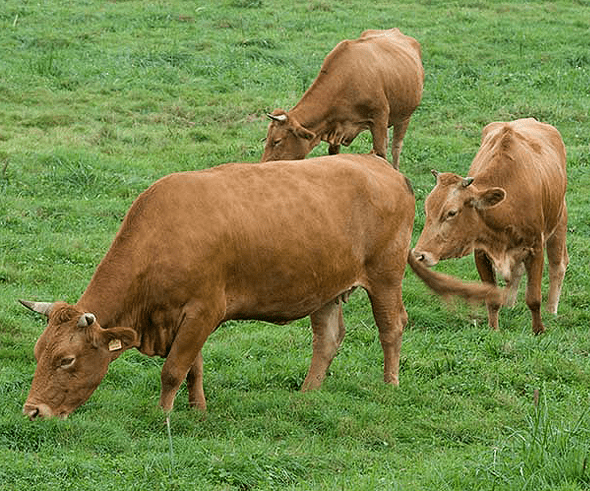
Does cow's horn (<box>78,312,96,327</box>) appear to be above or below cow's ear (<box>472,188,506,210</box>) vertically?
above

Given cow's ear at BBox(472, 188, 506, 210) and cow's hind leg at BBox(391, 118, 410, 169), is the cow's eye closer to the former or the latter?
cow's ear at BBox(472, 188, 506, 210)

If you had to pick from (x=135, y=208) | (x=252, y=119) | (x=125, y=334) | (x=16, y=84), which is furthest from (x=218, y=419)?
(x=16, y=84)

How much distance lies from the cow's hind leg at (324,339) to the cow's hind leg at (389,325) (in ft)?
1.17

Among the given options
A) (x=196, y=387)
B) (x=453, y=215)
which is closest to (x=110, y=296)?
(x=196, y=387)

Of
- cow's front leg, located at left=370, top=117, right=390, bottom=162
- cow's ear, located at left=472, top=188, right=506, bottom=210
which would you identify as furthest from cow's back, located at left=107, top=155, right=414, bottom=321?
cow's front leg, located at left=370, top=117, right=390, bottom=162

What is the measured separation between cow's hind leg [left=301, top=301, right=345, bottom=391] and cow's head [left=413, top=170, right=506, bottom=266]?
59.3 inches

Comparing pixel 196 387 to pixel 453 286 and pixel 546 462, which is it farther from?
pixel 546 462

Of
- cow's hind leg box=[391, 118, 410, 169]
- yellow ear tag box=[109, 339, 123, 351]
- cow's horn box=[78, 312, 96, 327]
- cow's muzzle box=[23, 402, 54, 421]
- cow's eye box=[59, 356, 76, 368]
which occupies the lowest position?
cow's hind leg box=[391, 118, 410, 169]

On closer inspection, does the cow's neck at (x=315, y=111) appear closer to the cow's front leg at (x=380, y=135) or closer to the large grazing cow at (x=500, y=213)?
the cow's front leg at (x=380, y=135)

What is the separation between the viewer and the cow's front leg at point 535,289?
10484 millimetres

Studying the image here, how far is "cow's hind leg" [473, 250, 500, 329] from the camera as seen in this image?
1044 centimetres

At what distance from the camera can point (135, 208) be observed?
775 cm

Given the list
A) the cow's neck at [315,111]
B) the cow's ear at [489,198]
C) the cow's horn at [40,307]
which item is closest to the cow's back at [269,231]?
the cow's horn at [40,307]

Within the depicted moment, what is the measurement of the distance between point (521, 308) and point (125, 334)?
17.6ft
